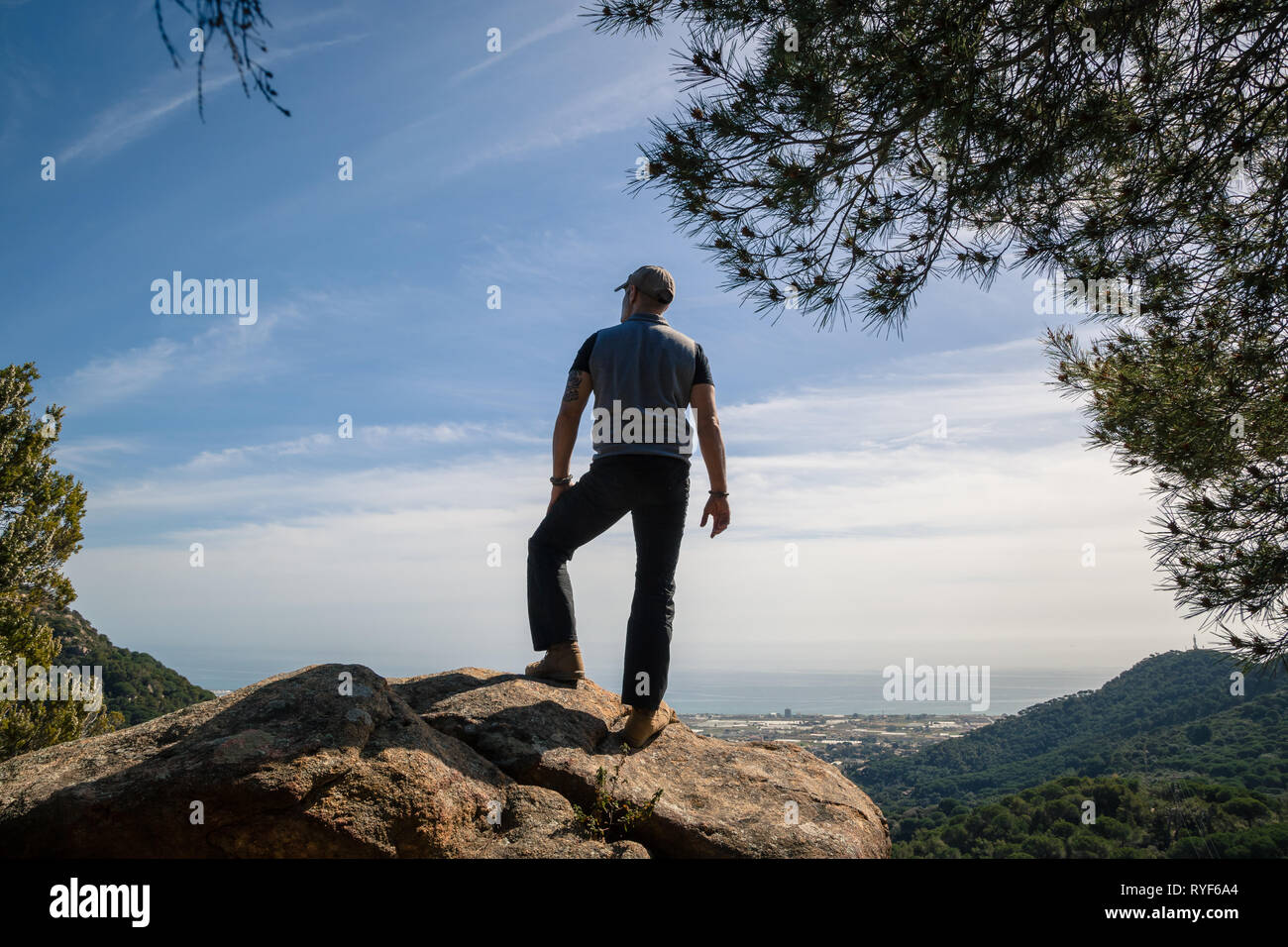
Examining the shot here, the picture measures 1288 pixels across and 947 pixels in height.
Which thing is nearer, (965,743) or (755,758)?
A: (755,758)

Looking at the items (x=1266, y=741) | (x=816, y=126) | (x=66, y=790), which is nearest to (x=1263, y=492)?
(x=816, y=126)

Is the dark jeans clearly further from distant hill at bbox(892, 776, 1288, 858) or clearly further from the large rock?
distant hill at bbox(892, 776, 1288, 858)

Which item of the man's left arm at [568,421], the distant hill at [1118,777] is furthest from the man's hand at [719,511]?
the distant hill at [1118,777]

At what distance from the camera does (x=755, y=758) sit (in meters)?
4.33

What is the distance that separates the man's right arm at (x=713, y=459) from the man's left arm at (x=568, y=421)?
659 millimetres

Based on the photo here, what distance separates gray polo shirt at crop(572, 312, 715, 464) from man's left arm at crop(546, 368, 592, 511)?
81 mm

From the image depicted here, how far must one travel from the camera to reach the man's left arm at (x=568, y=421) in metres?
4.26

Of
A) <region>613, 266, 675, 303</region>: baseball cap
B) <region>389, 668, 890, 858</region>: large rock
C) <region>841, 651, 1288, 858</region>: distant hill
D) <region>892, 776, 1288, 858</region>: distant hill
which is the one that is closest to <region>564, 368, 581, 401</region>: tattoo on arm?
<region>613, 266, 675, 303</region>: baseball cap

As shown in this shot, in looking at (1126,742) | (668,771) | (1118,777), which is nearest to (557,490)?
(668,771)

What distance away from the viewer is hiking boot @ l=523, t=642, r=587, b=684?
4426 mm

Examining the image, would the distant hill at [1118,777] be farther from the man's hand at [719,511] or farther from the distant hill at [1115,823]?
→ the man's hand at [719,511]

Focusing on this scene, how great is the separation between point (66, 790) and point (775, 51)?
5566 millimetres

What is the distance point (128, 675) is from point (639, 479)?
20873 mm
